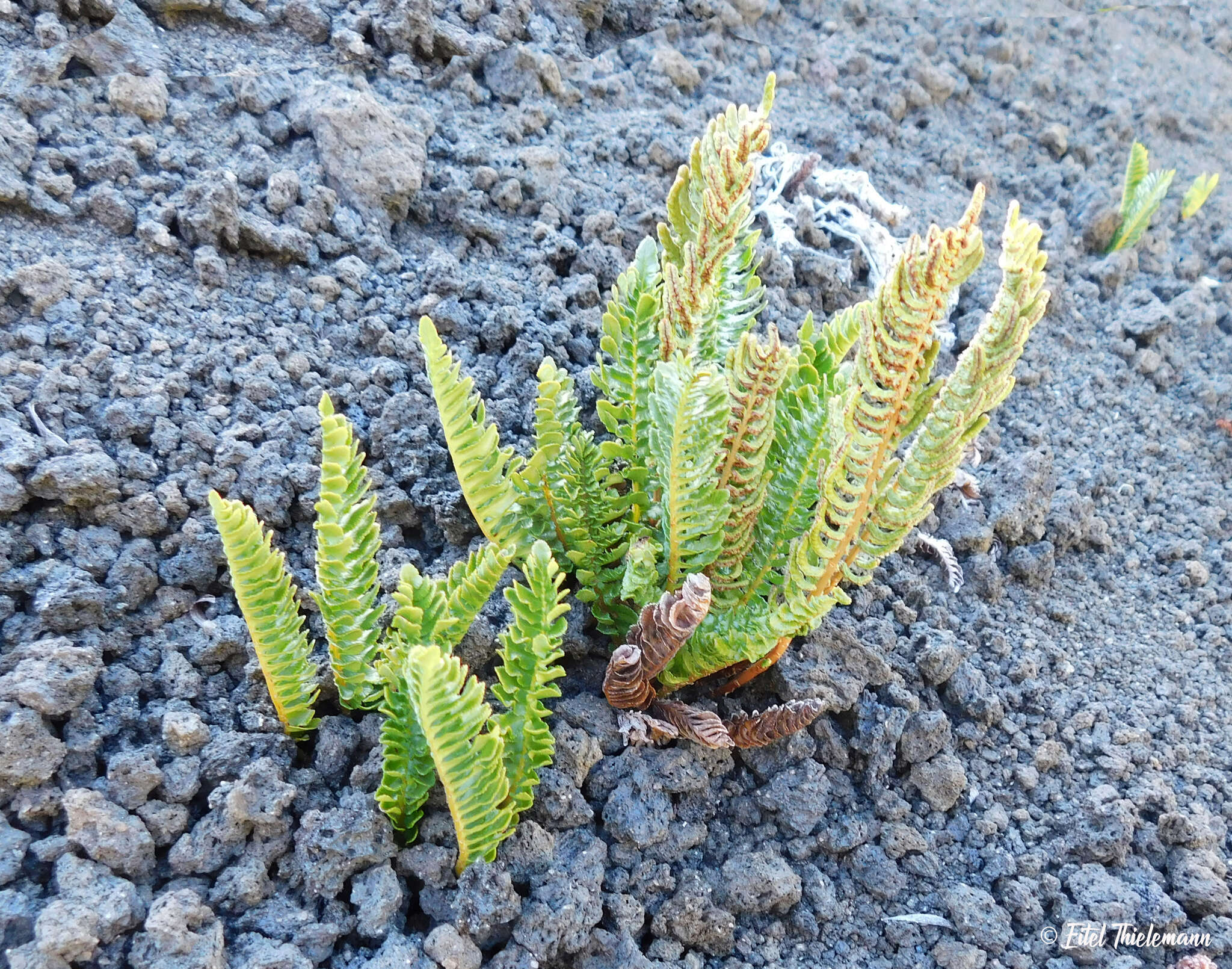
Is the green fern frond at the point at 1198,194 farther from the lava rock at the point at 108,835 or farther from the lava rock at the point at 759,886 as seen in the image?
the lava rock at the point at 108,835

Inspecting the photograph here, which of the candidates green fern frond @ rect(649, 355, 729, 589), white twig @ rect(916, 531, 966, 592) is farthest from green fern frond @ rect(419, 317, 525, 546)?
white twig @ rect(916, 531, 966, 592)

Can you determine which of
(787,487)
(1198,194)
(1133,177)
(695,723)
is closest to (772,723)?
(695,723)

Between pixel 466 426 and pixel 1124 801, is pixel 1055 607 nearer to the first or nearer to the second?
pixel 1124 801

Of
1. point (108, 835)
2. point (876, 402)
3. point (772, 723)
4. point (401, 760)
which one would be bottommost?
point (108, 835)

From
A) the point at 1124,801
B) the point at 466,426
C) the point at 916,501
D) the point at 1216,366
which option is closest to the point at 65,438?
the point at 466,426

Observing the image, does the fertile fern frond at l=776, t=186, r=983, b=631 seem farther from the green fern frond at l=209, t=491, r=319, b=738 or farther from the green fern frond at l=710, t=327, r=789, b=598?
the green fern frond at l=209, t=491, r=319, b=738

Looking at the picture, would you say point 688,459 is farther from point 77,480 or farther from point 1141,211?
point 1141,211

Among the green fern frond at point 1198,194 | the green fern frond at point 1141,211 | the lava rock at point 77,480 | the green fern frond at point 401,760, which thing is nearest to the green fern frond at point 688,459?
the green fern frond at point 401,760
